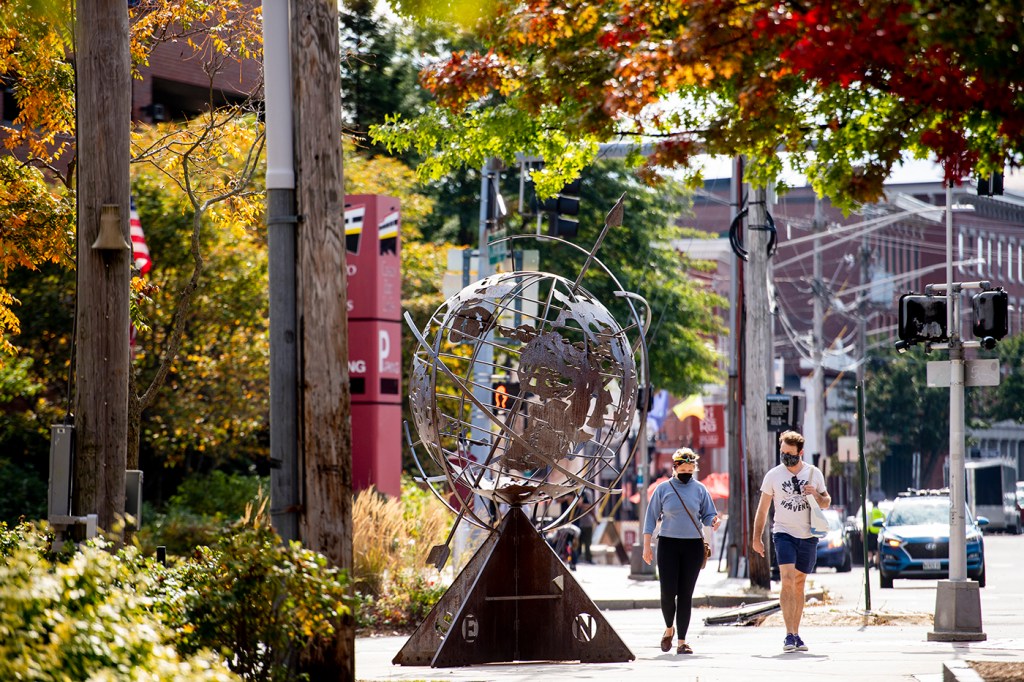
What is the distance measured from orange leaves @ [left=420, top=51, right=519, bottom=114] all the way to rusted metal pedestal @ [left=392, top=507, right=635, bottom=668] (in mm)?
3972

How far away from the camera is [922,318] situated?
1464 centimetres

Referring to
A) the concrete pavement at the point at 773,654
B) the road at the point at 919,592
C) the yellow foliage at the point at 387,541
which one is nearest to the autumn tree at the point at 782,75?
the concrete pavement at the point at 773,654

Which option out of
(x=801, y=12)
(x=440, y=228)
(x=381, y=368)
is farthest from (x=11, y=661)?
(x=440, y=228)

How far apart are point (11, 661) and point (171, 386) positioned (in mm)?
21386

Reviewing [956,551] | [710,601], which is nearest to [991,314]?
[956,551]

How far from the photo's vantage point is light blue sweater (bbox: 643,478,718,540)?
42.9 feet

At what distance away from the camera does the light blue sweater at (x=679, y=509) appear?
1307 centimetres

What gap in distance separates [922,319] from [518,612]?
542 centimetres

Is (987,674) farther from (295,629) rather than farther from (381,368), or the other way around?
(381,368)

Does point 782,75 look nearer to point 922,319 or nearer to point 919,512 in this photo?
point 922,319

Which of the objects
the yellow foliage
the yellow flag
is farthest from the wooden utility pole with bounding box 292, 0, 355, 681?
the yellow flag

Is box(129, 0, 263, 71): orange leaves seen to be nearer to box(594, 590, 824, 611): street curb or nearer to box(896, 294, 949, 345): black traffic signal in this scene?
box(896, 294, 949, 345): black traffic signal

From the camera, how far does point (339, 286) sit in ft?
28.1

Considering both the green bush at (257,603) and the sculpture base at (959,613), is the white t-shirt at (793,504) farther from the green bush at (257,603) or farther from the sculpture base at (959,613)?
the green bush at (257,603)
